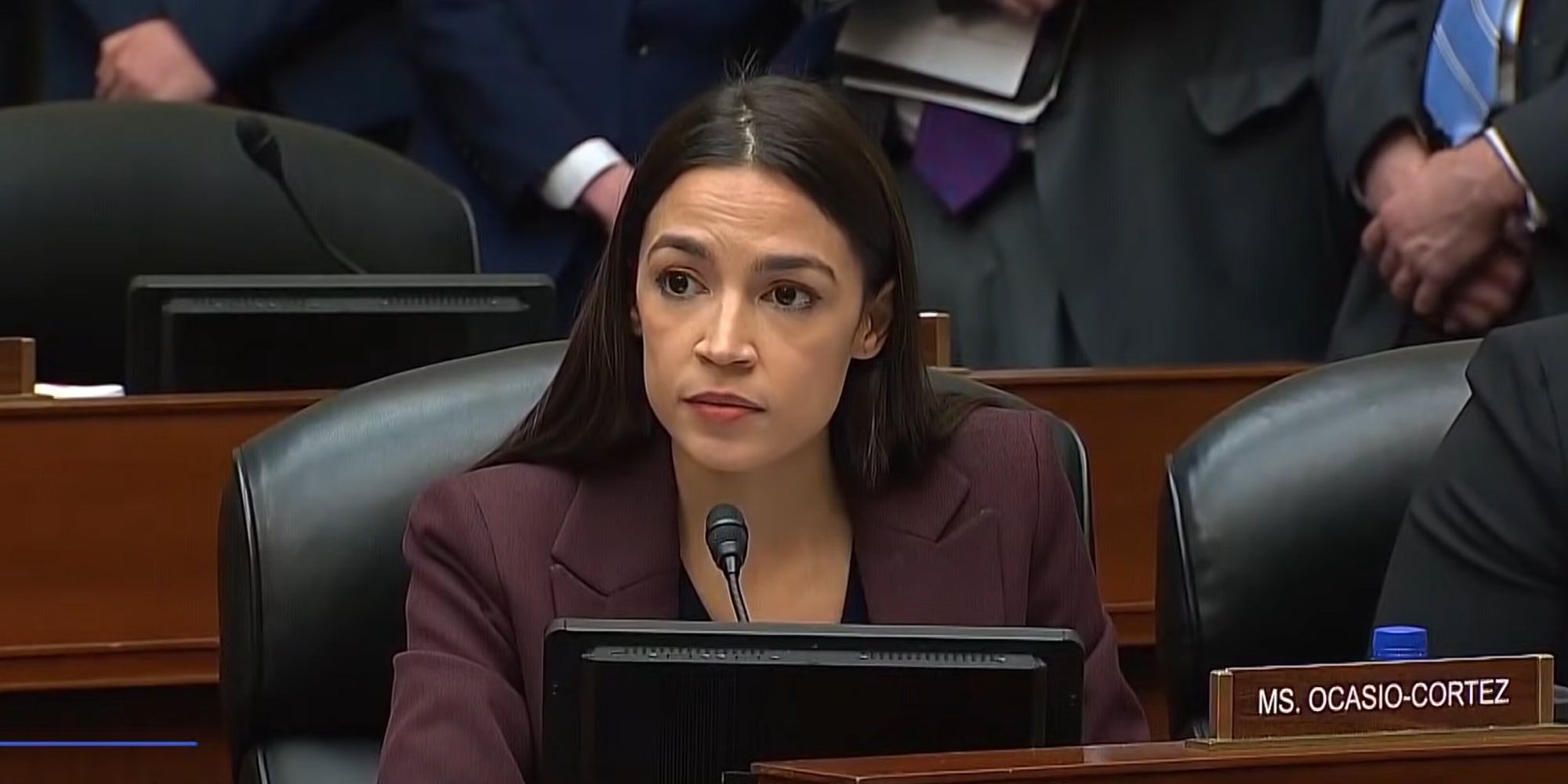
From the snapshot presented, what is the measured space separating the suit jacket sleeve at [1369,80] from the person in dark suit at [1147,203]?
151 millimetres

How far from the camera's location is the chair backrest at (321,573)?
2.02 metres

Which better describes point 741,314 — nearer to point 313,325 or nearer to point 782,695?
point 782,695

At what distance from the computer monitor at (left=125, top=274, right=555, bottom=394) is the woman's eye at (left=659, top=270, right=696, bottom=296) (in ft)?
2.12

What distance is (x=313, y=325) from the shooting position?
8.61 feet

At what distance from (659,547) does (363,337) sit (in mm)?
698

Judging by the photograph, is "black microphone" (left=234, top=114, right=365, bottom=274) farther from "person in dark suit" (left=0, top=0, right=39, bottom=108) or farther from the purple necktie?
"person in dark suit" (left=0, top=0, right=39, bottom=108)

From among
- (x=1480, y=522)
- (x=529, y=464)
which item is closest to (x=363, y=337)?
(x=529, y=464)

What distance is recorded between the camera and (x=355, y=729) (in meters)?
2.07

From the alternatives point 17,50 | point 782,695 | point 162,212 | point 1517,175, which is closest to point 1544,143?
point 1517,175

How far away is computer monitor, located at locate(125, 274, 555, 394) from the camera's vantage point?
2.57m

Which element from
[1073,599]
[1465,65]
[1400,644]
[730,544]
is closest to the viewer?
[1400,644]

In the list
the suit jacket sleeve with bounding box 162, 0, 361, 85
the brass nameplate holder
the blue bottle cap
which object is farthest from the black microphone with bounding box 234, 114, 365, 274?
the brass nameplate holder

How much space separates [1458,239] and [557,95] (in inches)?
46.6

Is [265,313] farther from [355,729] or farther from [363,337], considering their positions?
[355,729]
